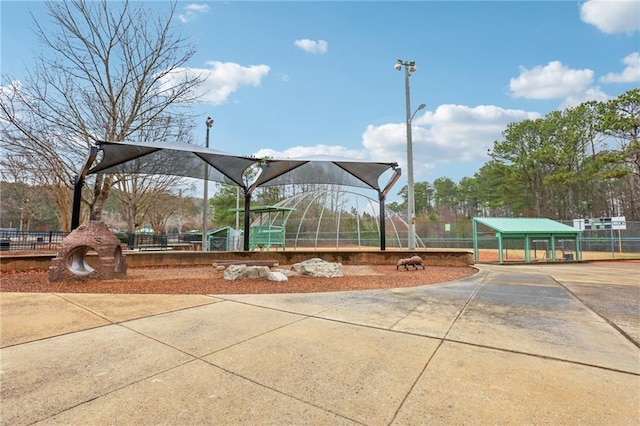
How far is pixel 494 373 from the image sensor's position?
7.78 ft

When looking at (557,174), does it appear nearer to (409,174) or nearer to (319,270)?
(409,174)

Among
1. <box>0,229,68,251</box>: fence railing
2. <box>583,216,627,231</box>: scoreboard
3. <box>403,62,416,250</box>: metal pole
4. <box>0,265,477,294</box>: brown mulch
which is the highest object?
<box>403,62,416,250</box>: metal pole

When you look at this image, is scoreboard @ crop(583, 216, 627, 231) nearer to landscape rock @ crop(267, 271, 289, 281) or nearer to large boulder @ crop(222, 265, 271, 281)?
landscape rock @ crop(267, 271, 289, 281)

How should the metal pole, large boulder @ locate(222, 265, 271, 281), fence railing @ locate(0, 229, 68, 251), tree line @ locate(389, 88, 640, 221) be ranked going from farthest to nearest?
tree line @ locate(389, 88, 640, 221) → fence railing @ locate(0, 229, 68, 251) → the metal pole → large boulder @ locate(222, 265, 271, 281)

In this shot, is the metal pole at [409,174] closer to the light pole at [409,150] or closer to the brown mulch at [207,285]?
the light pole at [409,150]

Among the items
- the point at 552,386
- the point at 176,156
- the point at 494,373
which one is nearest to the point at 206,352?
the point at 494,373

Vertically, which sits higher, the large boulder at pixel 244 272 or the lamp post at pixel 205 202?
the lamp post at pixel 205 202

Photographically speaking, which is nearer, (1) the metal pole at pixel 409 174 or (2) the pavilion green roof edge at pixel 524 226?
(1) the metal pole at pixel 409 174

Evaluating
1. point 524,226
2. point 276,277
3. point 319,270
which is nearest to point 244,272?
point 276,277

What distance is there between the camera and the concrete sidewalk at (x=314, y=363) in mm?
1848

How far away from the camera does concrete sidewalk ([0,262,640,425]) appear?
1.85m

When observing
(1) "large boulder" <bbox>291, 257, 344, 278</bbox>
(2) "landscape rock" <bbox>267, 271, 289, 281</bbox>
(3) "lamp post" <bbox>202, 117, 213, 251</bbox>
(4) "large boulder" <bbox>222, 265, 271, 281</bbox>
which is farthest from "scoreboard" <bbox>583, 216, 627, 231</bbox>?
(3) "lamp post" <bbox>202, 117, 213, 251</bbox>

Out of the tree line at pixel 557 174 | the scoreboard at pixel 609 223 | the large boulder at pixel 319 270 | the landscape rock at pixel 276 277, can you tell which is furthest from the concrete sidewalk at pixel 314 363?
the tree line at pixel 557 174

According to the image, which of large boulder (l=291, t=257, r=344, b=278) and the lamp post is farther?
the lamp post
